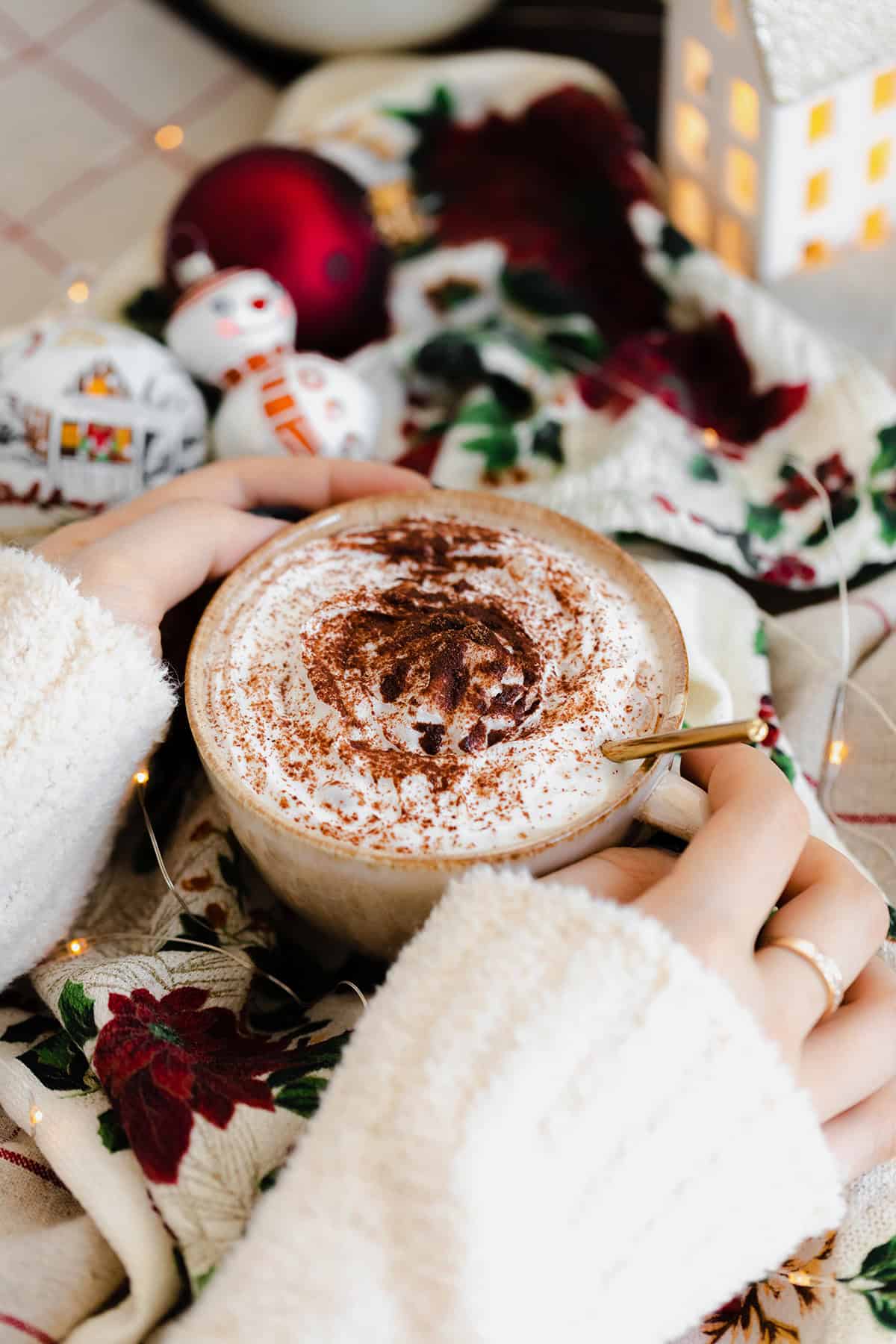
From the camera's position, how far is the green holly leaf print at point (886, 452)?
1.10m

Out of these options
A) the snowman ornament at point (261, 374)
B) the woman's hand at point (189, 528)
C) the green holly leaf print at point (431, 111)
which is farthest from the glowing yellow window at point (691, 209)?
the woman's hand at point (189, 528)

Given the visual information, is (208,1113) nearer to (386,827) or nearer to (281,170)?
(386,827)

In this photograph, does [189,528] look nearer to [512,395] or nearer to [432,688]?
[432,688]

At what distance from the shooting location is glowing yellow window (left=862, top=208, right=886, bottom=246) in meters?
1.32

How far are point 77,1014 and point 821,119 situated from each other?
3.38 feet

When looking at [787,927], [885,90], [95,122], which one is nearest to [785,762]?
[787,927]

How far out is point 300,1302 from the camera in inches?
22.3

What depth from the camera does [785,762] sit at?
89cm

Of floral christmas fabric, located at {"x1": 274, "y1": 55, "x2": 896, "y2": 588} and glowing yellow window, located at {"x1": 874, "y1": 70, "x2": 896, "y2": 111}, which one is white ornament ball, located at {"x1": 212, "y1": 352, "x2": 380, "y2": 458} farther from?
glowing yellow window, located at {"x1": 874, "y1": 70, "x2": 896, "y2": 111}

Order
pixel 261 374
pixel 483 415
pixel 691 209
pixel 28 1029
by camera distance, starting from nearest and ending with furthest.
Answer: pixel 28 1029 < pixel 261 374 < pixel 483 415 < pixel 691 209

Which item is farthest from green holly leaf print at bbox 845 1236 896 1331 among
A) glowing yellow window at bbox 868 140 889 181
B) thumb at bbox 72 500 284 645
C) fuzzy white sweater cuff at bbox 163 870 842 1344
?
glowing yellow window at bbox 868 140 889 181

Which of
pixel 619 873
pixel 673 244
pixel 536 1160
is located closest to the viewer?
pixel 536 1160

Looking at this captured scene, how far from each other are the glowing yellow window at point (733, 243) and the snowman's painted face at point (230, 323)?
1.62 ft

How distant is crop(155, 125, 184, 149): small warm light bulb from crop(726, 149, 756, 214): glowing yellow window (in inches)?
28.7
